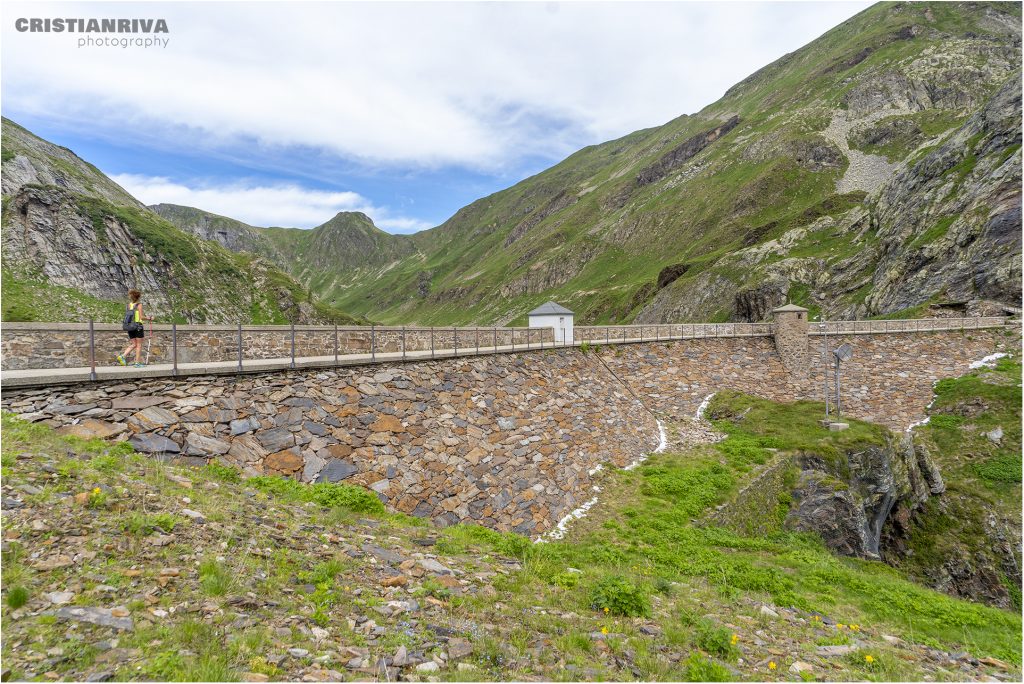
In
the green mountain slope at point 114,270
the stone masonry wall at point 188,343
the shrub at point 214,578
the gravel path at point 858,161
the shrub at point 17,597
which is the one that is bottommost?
the shrub at point 214,578

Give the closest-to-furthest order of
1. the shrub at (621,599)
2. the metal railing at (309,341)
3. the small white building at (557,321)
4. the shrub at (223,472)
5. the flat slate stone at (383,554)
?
the shrub at (621,599) < the flat slate stone at (383,554) < the shrub at (223,472) < the metal railing at (309,341) < the small white building at (557,321)

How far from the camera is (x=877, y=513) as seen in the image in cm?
1848

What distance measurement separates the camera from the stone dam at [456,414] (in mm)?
10430

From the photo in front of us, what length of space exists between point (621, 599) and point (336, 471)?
8316 mm

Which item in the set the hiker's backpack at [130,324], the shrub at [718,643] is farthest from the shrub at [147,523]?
the shrub at [718,643]

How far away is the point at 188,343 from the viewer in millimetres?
13109

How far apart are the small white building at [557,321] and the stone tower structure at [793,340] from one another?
18.6 m

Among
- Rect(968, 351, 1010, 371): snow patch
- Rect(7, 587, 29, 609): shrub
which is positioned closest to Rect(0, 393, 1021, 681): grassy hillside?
Rect(7, 587, 29, 609): shrub

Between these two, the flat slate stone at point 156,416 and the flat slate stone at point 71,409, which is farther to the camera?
the flat slate stone at point 156,416

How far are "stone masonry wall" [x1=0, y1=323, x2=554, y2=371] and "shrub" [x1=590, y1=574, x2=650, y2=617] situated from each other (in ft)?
39.9

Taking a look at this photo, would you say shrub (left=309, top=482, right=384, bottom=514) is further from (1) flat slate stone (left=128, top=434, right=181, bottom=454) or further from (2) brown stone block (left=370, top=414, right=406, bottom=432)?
(1) flat slate stone (left=128, top=434, right=181, bottom=454)

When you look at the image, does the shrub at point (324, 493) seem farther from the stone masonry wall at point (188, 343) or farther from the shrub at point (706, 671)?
the shrub at point (706, 671)

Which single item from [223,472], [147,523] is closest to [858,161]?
[223,472]

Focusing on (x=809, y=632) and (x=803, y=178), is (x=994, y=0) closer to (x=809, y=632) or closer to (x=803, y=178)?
(x=803, y=178)
